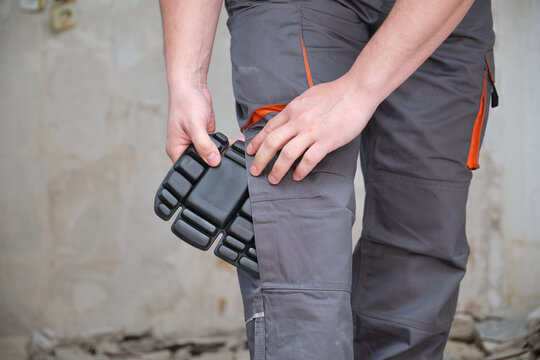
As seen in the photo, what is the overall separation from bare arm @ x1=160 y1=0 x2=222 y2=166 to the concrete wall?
1089 mm

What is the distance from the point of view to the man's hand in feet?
2.57

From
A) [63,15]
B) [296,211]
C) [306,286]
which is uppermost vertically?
[63,15]

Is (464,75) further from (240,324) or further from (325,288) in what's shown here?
(240,324)

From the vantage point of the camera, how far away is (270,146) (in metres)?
0.80

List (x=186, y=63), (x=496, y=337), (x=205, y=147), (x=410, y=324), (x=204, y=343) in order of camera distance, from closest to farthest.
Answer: (x=205, y=147), (x=186, y=63), (x=410, y=324), (x=496, y=337), (x=204, y=343)

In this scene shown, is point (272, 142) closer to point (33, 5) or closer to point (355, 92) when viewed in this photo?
point (355, 92)

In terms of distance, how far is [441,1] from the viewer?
759 millimetres

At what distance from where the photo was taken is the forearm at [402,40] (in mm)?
Answer: 766

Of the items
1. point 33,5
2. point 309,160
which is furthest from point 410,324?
point 33,5

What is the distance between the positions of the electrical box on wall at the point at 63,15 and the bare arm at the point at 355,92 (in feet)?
5.27

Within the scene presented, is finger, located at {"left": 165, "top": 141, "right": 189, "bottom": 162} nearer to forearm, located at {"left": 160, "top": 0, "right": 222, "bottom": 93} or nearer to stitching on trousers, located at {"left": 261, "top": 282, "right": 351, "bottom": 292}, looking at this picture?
forearm, located at {"left": 160, "top": 0, "right": 222, "bottom": 93}

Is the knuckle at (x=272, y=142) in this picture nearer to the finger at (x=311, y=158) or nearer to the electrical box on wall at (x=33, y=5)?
the finger at (x=311, y=158)

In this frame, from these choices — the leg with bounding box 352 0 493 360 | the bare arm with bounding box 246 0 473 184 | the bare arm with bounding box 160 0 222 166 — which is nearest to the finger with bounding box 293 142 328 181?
the bare arm with bounding box 246 0 473 184

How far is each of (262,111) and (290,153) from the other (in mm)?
115
